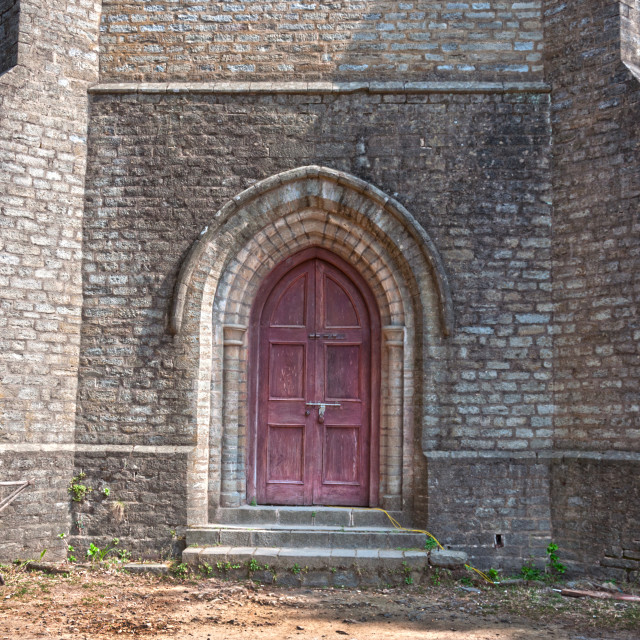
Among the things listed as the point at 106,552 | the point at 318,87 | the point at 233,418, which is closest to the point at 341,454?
the point at 233,418

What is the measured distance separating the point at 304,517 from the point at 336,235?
2707 mm

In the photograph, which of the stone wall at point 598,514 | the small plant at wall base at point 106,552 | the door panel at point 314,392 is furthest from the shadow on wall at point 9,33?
the stone wall at point 598,514

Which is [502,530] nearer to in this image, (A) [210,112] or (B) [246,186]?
(B) [246,186]

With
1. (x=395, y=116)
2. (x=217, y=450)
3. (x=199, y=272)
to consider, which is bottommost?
(x=217, y=450)

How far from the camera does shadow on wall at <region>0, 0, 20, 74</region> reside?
6746 mm

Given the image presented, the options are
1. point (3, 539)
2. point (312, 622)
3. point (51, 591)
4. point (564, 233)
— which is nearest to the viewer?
point (312, 622)

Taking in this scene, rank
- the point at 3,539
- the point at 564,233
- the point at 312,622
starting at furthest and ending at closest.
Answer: the point at 564,233
the point at 3,539
the point at 312,622

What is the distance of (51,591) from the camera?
224 inches

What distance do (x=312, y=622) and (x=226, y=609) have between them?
2.31 ft

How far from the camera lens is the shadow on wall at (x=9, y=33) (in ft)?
22.1

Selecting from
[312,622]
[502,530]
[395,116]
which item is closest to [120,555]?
[312,622]

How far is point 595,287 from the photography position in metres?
6.37

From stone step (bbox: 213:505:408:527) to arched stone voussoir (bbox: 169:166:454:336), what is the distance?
1.78m

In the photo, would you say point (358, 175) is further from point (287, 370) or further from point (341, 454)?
point (341, 454)
